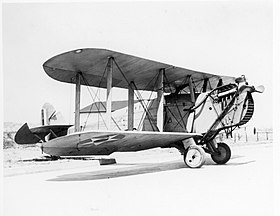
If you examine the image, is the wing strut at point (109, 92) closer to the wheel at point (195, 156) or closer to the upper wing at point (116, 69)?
the upper wing at point (116, 69)

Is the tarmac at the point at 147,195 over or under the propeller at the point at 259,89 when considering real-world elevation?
under

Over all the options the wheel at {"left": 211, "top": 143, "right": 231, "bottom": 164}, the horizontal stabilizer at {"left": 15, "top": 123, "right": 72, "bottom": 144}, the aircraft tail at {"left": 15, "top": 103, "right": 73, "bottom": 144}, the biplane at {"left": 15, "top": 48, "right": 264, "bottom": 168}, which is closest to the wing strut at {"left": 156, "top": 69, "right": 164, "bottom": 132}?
the biplane at {"left": 15, "top": 48, "right": 264, "bottom": 168}

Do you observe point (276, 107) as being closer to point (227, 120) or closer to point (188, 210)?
point (188, 210)

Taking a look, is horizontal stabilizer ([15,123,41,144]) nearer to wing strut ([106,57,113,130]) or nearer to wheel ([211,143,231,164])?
wing strut ([106,57,113,130])

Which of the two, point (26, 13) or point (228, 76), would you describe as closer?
point (26, 13)

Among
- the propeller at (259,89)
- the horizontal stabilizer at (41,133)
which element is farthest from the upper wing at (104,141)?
the horizontal stabilizer at (41,133)

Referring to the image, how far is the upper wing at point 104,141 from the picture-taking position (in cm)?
638

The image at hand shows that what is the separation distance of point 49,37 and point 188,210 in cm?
504

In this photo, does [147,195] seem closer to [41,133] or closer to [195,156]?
[195,156]

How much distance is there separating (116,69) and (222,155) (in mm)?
3983

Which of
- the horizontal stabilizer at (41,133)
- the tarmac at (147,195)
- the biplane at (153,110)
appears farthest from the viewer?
the horizontal stabilizer at (41,133)

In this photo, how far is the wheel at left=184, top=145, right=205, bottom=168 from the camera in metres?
7.71

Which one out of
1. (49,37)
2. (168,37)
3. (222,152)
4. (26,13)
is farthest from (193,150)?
(26,13)

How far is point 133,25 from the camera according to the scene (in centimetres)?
694
